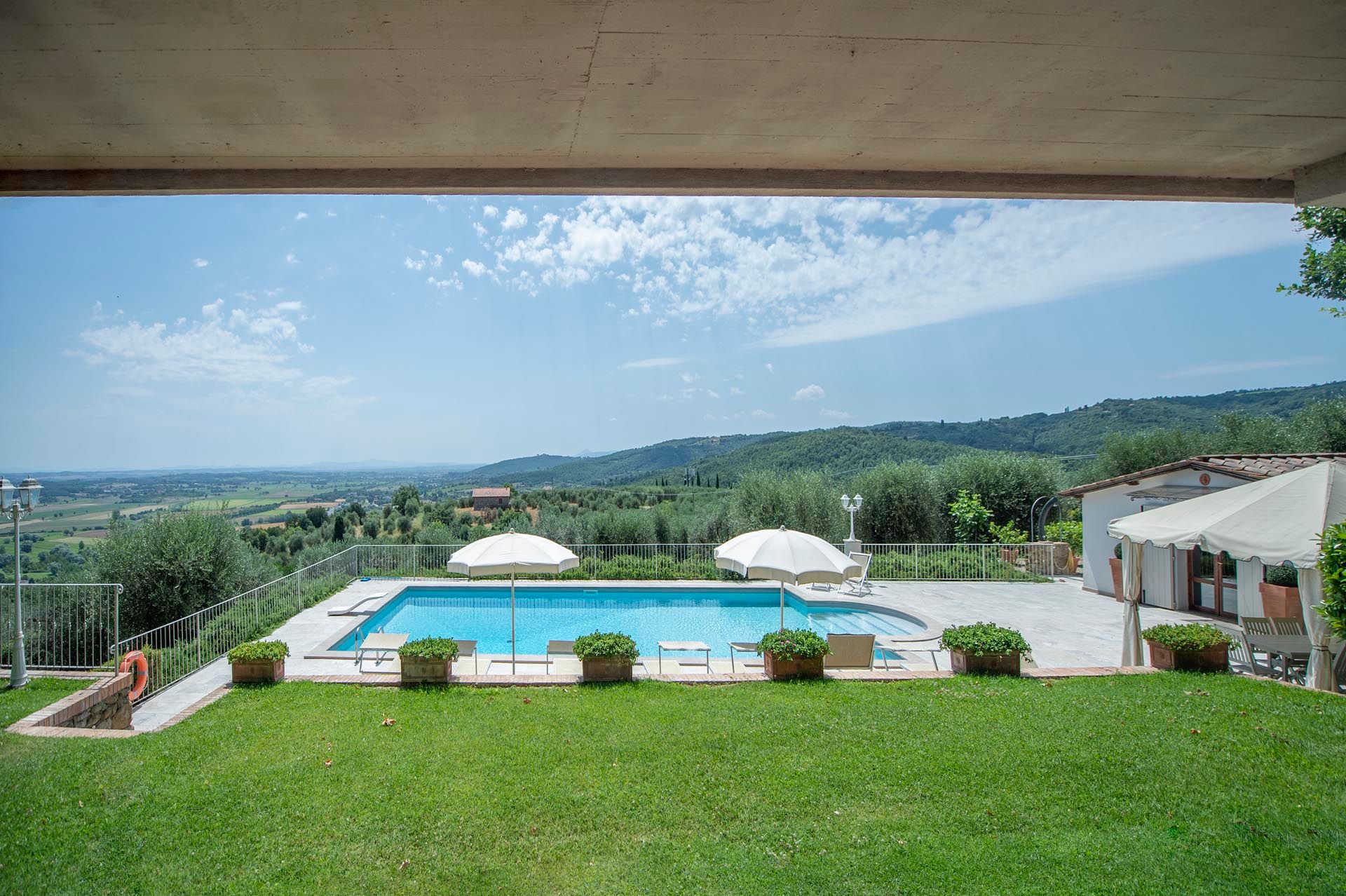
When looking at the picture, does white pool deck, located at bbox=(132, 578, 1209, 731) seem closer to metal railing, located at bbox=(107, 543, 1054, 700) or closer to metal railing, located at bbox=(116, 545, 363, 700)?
metal railing, located at bbox=(116, 545, 363, 700)

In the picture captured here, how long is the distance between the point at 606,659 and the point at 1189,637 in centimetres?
712

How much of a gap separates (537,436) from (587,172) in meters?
40.2

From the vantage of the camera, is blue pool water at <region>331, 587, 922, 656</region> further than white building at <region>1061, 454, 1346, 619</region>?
Yes

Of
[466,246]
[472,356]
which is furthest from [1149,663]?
[472,356]

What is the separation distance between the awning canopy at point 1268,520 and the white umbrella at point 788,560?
3.87 metres

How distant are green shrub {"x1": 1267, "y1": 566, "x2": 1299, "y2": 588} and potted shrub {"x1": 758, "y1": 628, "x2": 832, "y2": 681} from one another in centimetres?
854

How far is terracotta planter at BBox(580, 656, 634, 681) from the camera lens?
7.62 m

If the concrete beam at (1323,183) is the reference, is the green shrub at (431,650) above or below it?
below

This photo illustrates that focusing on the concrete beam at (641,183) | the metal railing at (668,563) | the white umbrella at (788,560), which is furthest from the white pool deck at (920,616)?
the concrete beam at (641,183)

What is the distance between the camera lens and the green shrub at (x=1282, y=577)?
34.3 ft

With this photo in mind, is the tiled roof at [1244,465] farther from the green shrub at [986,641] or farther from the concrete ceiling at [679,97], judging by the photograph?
the concrete ceiling at [679,97]

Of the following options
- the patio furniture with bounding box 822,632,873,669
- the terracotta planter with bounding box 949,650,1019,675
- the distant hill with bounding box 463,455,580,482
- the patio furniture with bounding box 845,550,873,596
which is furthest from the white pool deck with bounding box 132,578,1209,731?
the distant hill with bounding box 463,455,580,482

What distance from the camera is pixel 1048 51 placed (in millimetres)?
2713

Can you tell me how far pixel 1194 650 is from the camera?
7586 millimetres
